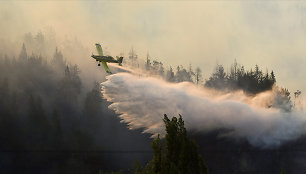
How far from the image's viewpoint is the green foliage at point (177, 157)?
48219mm

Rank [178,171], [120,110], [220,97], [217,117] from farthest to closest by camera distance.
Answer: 1. [217,117]
2. [220,97]
3. [120,110]
4. [178,171]

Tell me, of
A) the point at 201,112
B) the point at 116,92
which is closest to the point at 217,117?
the point at 201,112

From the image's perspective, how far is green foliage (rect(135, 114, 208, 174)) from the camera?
4822cm

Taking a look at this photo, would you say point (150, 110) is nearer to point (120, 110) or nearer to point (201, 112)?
point (120, 110)

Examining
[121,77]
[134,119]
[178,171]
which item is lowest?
[178,171]

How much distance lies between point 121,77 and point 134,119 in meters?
11.0

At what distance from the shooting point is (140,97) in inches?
4887

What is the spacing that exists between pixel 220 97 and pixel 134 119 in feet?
128

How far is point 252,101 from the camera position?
155m

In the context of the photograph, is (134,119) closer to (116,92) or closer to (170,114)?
(116,92)

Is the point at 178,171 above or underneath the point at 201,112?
underneath

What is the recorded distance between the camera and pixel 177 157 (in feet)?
162

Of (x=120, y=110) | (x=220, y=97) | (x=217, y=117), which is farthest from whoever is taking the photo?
(x=217, y=117)

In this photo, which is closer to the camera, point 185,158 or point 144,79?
point 185,158
